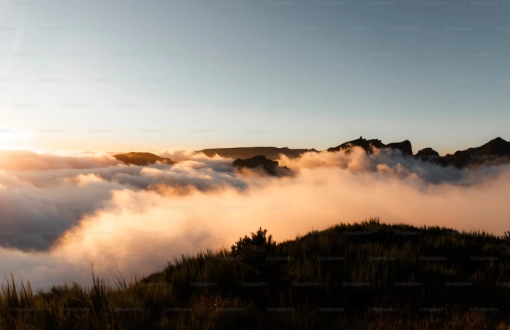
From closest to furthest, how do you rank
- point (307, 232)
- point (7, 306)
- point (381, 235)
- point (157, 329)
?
point (157, 329), point (7, 306), point (381, 235), point (307, 232)

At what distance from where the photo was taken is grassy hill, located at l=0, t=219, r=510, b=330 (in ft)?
15.1

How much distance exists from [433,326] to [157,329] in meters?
3.40

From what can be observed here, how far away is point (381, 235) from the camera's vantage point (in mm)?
11750

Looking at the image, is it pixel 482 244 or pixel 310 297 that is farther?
pixel 482 244

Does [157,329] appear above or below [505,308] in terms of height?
above

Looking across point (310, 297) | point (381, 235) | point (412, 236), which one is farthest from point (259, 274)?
point (412, 236)

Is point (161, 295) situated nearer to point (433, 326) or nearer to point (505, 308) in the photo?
point (433, 326)

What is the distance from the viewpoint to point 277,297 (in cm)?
573

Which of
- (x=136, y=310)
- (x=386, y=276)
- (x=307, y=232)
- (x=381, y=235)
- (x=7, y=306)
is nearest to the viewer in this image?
(x=136, y=310)

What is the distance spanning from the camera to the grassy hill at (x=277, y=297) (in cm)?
460

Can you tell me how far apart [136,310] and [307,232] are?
9.03 metres

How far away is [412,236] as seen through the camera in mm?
11875

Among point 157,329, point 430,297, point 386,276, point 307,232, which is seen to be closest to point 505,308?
point 430,297

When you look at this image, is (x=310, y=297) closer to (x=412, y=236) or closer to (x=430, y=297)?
(x=430, y=297)
